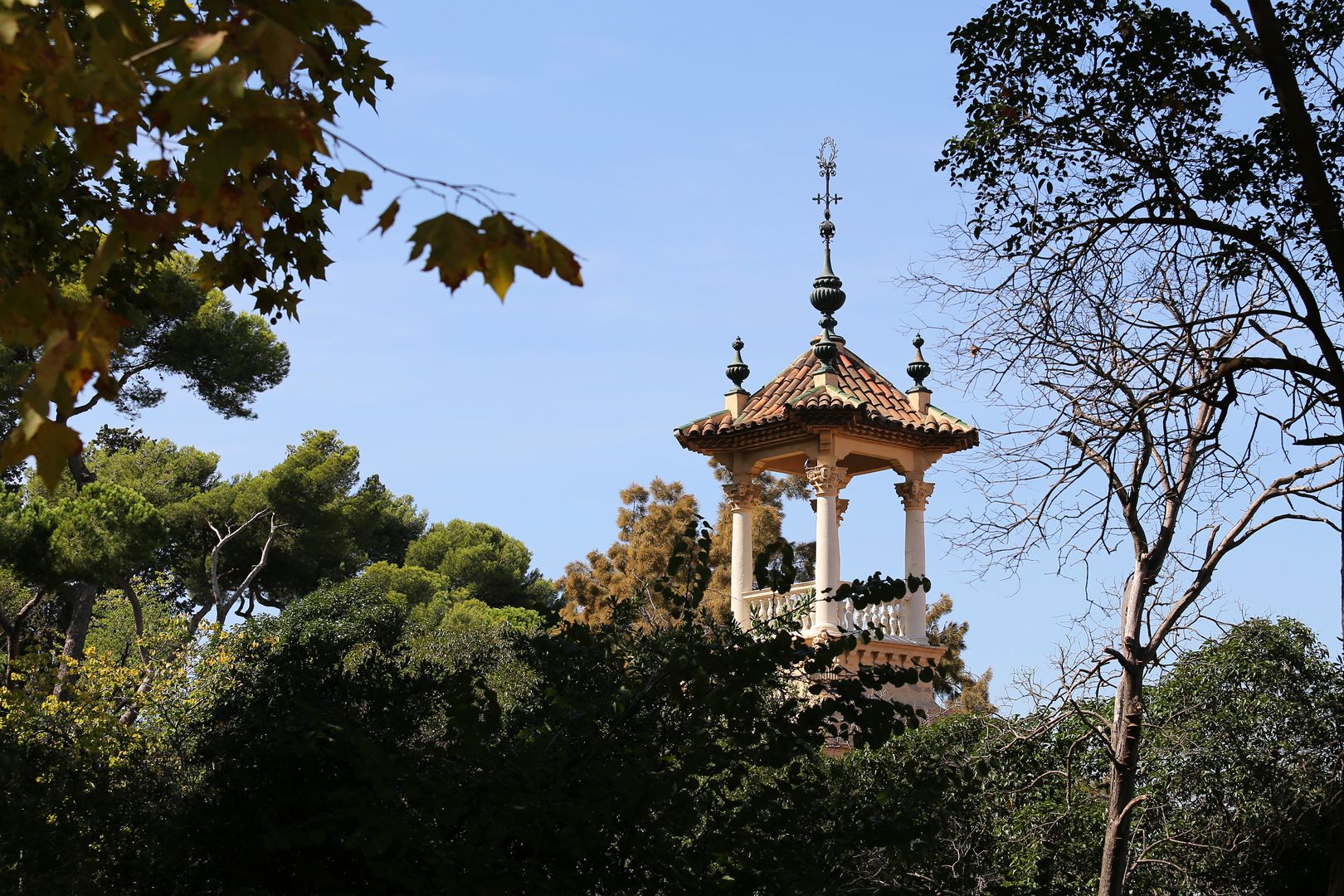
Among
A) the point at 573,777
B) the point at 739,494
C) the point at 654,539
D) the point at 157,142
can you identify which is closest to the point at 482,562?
the point at 654,539

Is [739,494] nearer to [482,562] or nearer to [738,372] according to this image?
[738,372]

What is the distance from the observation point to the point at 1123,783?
36.1ft

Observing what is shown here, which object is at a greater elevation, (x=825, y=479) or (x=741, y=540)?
(x=825, y=479)

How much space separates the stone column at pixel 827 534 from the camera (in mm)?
19250

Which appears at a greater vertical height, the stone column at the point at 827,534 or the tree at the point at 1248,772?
the stone column at the point at 827,534

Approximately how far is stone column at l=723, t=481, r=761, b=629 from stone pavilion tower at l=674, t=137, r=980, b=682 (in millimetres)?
16

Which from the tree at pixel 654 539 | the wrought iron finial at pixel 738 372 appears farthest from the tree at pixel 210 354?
the wrought iron finial at pixel 738 372

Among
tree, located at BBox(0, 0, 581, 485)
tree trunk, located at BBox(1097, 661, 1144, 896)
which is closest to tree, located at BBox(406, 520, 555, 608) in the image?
tree trunk, located at BBox(1097, 661, 1144, 896)

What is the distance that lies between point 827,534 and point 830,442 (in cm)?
117

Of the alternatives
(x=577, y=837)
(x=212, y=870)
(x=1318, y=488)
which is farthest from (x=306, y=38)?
(x=1318, y=488)

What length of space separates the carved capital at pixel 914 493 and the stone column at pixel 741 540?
6.58ft

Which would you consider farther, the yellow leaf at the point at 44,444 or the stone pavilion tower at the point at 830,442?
the stone pavilion tower at the point at 830,442

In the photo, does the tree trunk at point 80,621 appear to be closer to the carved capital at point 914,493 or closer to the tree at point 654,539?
the tree at point 654,539

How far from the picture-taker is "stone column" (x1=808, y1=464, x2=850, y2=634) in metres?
19.2
